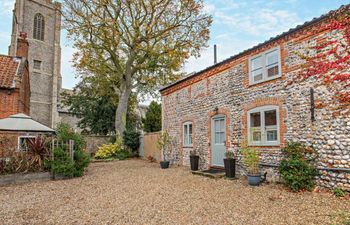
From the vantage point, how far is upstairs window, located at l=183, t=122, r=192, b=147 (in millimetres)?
11301

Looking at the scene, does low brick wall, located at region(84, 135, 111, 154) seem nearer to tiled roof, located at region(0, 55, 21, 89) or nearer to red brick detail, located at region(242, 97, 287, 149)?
tiled roof, located at region(0, 55, 21, 89)

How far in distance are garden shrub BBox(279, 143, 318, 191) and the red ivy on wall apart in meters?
1.69

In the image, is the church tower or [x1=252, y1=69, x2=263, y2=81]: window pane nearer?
[x1=252, y1=69, x2=263, y2=81]: window pane

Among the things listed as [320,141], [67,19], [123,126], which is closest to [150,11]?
[67,19]

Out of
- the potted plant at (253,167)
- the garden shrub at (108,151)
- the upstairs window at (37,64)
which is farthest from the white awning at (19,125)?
the upstairs window at (37,64)

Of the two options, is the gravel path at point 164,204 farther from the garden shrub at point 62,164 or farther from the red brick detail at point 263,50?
the red brick detail at point 263,50

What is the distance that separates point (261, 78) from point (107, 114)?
1674 centimetres

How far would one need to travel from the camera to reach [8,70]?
11.9 meters

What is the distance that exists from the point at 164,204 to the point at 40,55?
103ft

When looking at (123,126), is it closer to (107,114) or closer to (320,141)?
(107,114)

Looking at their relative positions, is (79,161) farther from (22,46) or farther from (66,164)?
(22,46)

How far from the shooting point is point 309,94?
6.28 metres

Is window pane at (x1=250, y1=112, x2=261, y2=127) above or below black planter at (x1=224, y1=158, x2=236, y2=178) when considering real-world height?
A: above

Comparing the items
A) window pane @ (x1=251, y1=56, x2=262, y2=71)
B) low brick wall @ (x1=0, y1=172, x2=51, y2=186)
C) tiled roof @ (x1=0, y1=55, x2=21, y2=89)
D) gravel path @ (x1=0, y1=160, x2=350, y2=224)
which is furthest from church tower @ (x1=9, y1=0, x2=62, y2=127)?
window pane @ (x1=251, y1=56, x2=262, y2=71)
